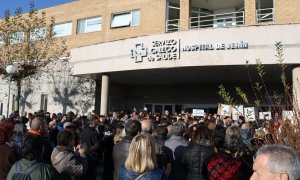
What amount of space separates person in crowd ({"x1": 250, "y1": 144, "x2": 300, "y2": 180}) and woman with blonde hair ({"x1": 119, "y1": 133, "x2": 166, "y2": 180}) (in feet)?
4.93

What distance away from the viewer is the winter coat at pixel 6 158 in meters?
4.50

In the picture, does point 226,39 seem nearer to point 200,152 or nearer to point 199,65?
point 199,65

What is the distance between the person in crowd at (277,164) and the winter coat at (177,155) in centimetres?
319

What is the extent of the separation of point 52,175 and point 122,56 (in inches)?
599

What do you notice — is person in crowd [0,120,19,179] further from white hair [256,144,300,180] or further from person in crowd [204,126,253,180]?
white hair [256,144,300,180]

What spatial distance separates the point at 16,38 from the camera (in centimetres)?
2512

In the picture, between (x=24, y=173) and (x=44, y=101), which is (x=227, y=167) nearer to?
(x=24, y=173)

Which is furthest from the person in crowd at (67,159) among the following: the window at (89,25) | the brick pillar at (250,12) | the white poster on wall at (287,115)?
the window at (89,25)

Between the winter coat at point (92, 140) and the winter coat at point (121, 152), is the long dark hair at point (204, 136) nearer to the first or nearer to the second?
the winter coat at point (121, 152)

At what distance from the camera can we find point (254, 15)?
17.2m

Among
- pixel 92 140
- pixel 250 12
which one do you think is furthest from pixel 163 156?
pixel 250 12

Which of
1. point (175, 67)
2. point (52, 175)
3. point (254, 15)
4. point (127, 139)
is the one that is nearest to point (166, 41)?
point (175, 67)

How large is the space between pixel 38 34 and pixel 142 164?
23.9 meters

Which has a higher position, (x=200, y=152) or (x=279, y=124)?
(x=279, y=124)
